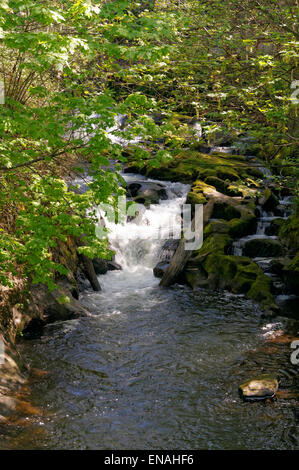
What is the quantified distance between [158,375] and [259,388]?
5.56 feet

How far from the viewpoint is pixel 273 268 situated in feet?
39.7

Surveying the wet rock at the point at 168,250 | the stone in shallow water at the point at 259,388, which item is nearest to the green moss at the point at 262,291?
the wet rock at the point at 168,250

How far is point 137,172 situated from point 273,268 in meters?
9.24

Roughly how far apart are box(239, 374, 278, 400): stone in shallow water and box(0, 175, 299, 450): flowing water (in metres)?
0.14

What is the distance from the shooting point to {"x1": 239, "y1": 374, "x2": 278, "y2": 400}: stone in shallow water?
6.46 metres

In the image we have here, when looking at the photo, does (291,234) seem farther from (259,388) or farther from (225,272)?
(259,388)

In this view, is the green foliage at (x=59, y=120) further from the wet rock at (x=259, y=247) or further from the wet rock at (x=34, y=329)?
the wet rock at (x=259, y=247)

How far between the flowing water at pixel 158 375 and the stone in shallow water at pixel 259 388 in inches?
5.4

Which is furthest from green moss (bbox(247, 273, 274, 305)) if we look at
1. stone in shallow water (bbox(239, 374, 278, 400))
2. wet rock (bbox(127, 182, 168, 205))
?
wet rock (bbox(127, 182, 168, 205))

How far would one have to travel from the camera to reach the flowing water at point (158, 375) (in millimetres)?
5602

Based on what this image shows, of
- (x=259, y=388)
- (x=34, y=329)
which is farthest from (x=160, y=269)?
(x=259, y=388)

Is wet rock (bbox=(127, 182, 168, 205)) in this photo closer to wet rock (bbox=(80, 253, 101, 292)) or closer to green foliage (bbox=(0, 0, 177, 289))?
wet rock (bbox=(80, 253, 101, 292))
